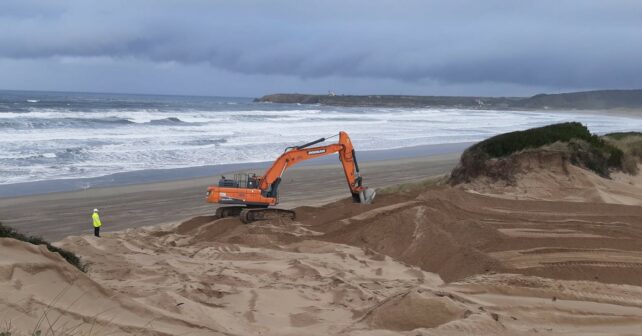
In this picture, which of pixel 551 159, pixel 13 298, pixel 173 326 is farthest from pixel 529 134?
pixel 13 298

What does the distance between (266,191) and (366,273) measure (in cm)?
558

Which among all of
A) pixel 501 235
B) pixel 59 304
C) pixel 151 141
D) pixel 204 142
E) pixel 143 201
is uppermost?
pixel 59 304

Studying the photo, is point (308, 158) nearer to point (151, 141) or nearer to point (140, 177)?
point (140, 177)

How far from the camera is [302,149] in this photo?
663 inches

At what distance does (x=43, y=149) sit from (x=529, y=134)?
73.4ft

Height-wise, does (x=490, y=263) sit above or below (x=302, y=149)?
below

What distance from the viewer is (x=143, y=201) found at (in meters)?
20.9

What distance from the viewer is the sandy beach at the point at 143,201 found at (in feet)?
58.2

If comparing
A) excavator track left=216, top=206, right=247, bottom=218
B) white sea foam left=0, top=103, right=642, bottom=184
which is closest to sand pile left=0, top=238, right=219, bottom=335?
excavator track left=216, top=206, right=247, bottom=218

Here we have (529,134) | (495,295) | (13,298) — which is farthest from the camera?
(529,134)

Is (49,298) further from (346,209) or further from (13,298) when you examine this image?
(346,209)

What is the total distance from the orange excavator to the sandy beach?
9.45 ft

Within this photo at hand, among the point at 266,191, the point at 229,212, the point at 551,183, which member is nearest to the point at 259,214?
the point at 266,191

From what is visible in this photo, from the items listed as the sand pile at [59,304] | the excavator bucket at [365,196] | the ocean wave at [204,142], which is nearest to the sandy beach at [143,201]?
the excavator bucket at [365,196]
